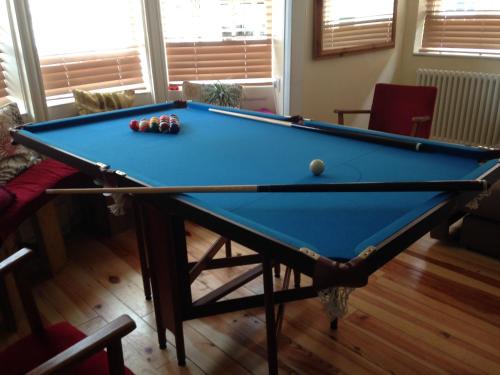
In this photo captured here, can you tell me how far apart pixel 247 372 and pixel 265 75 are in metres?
2.83

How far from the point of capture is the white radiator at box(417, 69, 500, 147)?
13.8 feet

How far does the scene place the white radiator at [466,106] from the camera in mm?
4203

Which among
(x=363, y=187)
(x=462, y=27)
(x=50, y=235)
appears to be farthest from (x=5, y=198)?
(x=462, y=27)

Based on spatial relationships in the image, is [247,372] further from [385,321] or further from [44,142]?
[44,142]

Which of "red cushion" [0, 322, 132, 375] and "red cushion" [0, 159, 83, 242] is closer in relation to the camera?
"red cushion" [0, 322, 132, 375]

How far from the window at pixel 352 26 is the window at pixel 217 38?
1.52 ft

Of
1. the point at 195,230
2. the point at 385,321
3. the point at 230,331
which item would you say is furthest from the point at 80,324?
the point at 385,321

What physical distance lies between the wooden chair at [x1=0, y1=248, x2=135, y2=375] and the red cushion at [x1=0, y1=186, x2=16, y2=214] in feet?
3.50

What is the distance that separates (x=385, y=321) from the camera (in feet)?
7.27

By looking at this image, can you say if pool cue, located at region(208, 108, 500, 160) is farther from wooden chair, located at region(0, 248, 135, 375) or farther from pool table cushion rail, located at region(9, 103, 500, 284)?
wooden chair, located at region(0, 248, 135, 375)

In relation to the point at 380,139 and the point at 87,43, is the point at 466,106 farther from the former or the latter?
the point at 87,43

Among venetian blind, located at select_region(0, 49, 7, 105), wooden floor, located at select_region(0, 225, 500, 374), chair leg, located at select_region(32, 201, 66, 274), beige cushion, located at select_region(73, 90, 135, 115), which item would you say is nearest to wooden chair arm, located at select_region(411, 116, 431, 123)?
wooden floor, located at select_region(0, 225, 500, 374)

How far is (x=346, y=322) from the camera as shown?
2.22m

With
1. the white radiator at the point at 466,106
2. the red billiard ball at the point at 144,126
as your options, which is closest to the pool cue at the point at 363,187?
the red billiard ball at the point at 144,126
